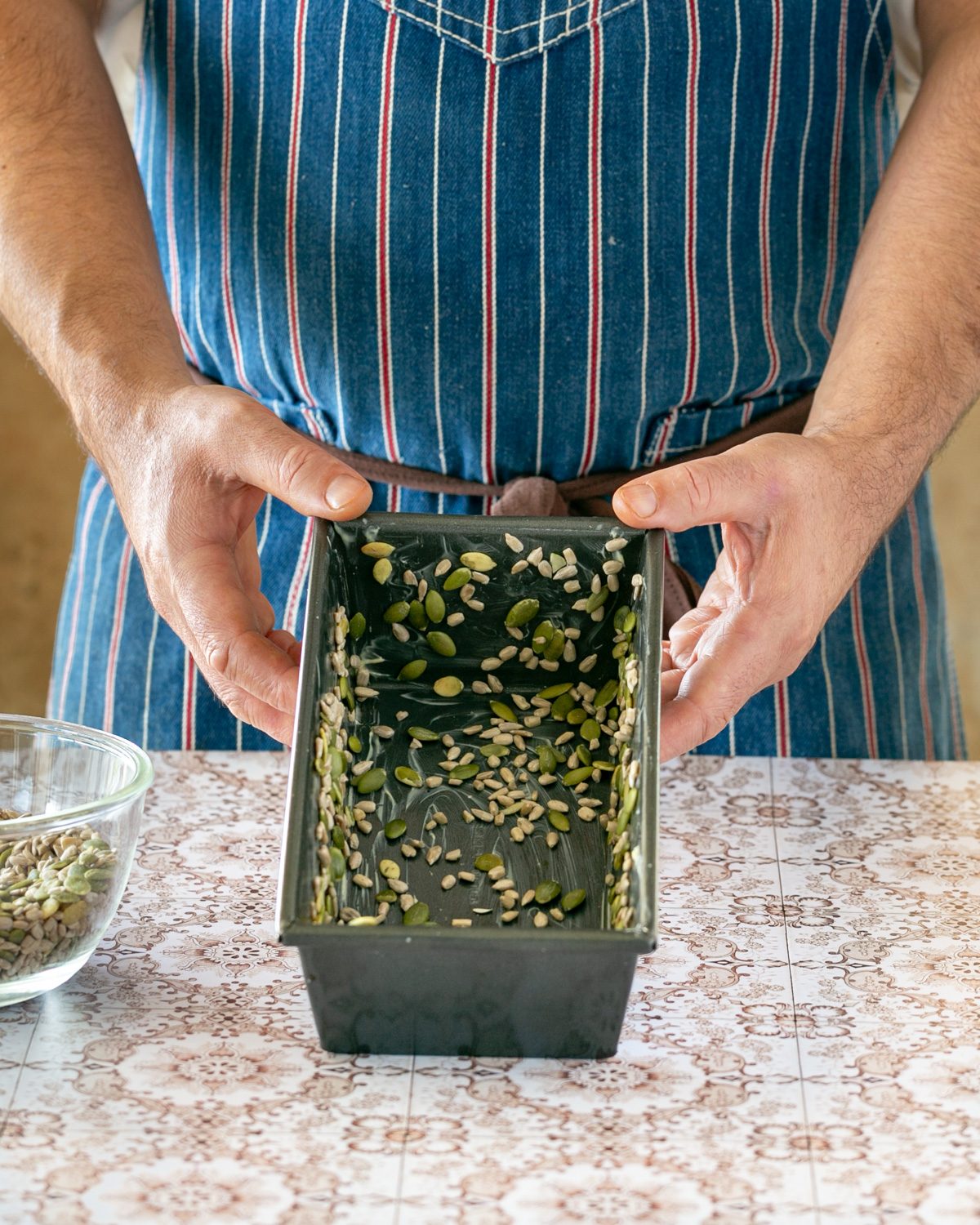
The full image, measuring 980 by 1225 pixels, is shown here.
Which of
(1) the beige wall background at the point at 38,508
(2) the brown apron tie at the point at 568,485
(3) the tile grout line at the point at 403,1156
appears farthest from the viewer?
(1) the beige wall background at the point at 38,508

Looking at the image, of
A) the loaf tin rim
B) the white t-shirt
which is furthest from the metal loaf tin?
the white t-shirt

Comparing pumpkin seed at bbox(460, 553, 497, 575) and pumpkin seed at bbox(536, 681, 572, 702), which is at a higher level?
pumpkin seed at bbox(460, 553, 497, 575)

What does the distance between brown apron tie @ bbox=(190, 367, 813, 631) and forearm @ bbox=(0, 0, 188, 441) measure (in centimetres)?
20

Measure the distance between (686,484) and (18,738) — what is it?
423 mm

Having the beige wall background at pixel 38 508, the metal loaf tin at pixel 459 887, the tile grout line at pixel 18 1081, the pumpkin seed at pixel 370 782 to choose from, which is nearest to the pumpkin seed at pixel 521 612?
the metal loaf tin at pixel 459 887

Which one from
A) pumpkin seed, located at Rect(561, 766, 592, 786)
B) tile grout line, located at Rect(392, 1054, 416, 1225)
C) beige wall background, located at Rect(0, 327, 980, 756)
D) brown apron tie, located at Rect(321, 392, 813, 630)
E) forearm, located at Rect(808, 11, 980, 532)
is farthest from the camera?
beige wall background, located at Rect(0, 327, 980, 756)

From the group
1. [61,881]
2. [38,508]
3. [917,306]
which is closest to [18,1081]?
[61,881]

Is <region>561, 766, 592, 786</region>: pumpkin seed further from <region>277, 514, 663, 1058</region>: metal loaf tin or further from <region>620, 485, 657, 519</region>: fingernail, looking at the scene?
<region>620, 485, 657, 519</region>: fingernail

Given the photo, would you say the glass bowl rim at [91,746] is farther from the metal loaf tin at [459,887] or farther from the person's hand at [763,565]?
the person's hand at [763,565]

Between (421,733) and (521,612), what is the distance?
9 cm

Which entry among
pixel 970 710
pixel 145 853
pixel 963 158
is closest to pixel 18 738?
pixel 145 853

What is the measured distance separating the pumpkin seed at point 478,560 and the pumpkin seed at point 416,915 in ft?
0.63

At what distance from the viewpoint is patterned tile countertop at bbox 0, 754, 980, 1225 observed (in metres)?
0.62

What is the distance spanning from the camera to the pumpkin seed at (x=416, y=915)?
729mm
